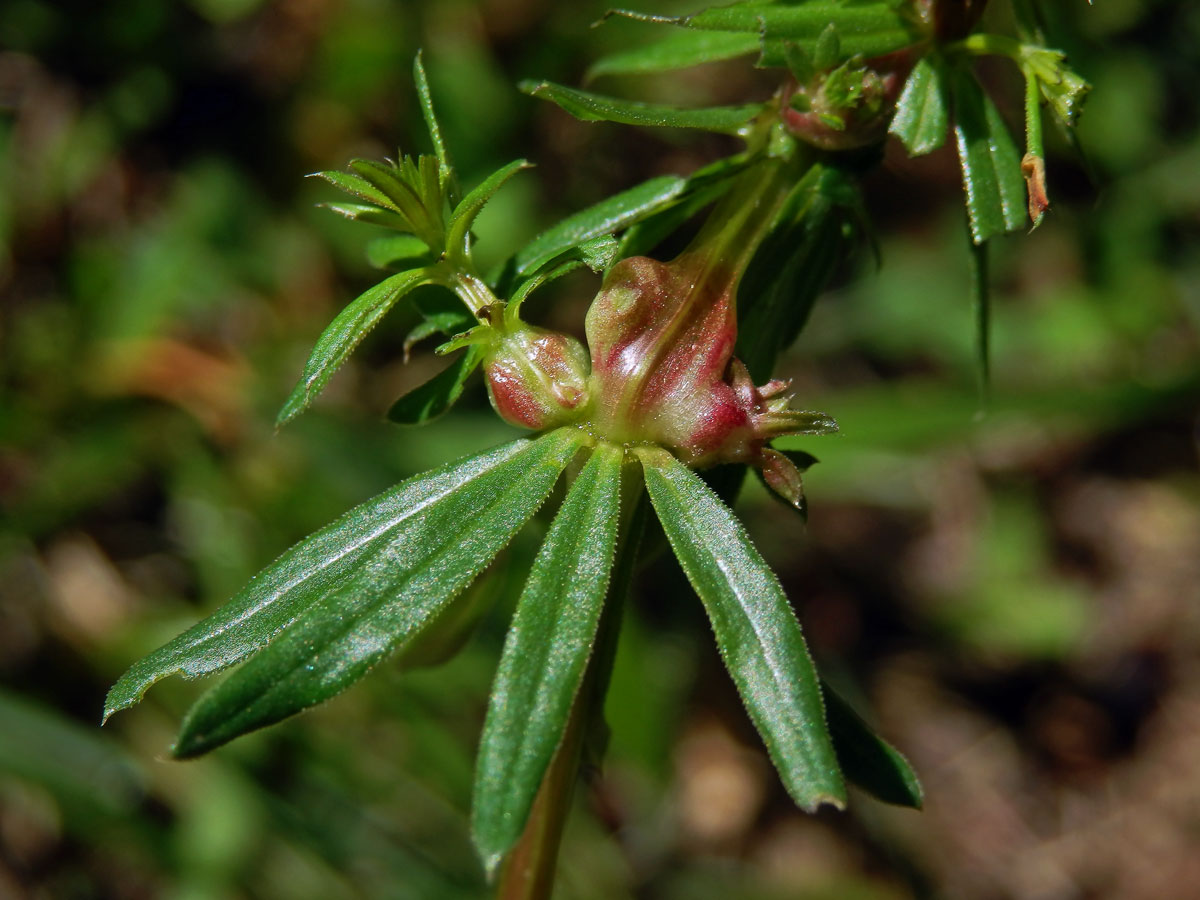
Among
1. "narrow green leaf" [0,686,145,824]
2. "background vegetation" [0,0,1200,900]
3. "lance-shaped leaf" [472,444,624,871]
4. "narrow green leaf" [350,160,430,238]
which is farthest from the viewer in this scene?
"background vegetation" [0,0,1200,900]

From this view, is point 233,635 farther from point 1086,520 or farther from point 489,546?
point 1086,520

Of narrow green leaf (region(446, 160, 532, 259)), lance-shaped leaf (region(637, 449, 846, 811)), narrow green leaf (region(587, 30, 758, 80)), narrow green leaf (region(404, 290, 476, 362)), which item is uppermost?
narrow green leaf (region(587, 30, 758, 80))

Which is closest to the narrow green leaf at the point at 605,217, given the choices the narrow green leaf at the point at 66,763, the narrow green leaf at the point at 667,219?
the narrow green leaf at the point at 667,219

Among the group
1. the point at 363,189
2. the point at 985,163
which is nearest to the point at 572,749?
the point at 363,189

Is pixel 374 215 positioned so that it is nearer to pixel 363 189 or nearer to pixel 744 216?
pixel 363 189

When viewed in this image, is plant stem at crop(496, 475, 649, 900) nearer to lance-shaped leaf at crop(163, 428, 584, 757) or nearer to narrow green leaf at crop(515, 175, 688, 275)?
lance-shaped leaf at crop(163, 428, 584, 757)

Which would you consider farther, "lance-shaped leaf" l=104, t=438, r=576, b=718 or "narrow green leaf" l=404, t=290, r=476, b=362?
"narrow green leaf" l=404, t=290, r=476, b=362

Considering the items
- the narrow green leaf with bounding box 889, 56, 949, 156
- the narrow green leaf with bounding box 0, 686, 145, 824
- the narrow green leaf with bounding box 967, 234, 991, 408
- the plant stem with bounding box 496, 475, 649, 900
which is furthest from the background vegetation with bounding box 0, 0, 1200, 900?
the narrow green leaf with bounding box 889, 56, 949, 156

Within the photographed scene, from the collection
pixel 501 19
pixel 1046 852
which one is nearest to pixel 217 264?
pixel 501 19
